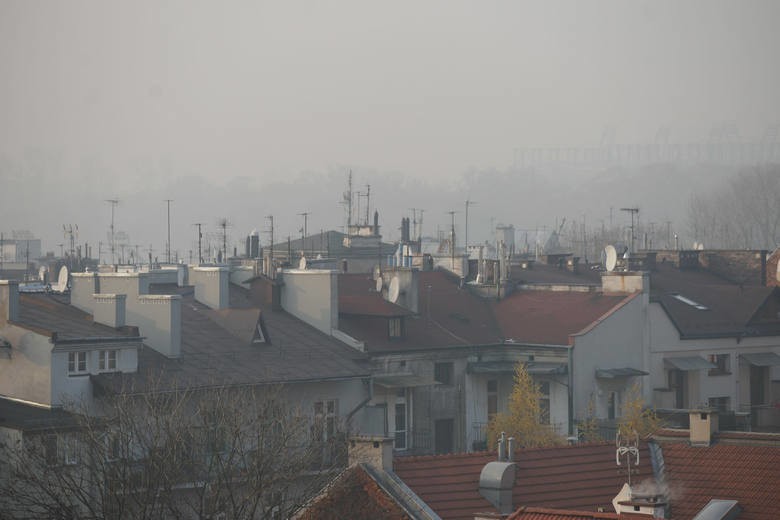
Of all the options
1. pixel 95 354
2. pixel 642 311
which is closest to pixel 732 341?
pixel 642 311

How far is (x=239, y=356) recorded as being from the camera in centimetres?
4850

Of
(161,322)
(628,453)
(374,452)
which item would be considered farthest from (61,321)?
(628,453)

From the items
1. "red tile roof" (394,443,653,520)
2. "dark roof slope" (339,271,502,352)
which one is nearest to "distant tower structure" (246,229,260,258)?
"dark roof slope" (339,271,502,352)

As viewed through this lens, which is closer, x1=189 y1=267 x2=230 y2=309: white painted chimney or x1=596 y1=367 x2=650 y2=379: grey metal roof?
x1=189 y1=267 x2=230 y2=309: white painted chimney

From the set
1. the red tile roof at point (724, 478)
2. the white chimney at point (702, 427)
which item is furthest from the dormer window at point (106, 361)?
the white chimney at point (702, 427)

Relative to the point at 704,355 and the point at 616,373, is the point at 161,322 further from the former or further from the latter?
the point at 704,355

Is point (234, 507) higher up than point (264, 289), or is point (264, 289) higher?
point (264, 289)

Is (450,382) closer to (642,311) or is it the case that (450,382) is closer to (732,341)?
(642,311)

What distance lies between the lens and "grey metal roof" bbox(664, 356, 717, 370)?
59.8m

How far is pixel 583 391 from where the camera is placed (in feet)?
185

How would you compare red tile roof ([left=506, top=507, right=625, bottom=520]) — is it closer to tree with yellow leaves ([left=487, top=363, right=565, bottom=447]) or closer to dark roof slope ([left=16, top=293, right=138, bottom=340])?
dark roof slope ([left=16, top=293, right=138, bottom=340])

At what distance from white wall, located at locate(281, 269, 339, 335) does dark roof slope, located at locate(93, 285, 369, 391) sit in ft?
1.22

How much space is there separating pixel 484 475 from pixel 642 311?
27.7m

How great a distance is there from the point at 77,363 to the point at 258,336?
343 inches
